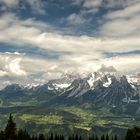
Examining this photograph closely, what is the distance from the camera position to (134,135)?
644 feet
